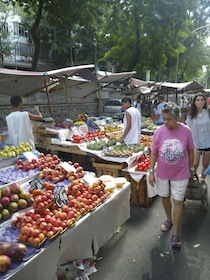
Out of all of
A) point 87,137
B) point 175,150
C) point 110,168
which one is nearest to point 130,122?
point 110,168

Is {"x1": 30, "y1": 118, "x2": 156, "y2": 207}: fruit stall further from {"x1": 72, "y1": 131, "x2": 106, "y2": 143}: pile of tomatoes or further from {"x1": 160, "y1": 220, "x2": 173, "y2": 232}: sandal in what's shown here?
{"x1": 160, "y1": 220, "x2": 173, "y2": 232}: sandal

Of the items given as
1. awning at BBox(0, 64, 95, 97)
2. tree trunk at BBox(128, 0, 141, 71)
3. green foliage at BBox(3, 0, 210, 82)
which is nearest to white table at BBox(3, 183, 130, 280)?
awning at BBox(0, 64, 95, 97)

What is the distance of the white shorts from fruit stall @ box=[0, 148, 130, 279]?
53 cm

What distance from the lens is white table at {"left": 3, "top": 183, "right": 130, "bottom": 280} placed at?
2.14m

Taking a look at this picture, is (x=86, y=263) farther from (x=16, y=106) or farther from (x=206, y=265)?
(x=16, y=106)

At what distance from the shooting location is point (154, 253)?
3193 mm

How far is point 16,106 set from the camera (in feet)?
15.6

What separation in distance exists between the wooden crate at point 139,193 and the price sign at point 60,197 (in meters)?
1.88

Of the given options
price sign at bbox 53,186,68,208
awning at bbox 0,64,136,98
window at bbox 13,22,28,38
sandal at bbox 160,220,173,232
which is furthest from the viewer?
window at bbox 13,22,28,38

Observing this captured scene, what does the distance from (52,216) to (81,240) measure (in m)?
0.42

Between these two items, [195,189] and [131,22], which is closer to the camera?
[195,189]

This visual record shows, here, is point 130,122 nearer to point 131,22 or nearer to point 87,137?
point 87,137

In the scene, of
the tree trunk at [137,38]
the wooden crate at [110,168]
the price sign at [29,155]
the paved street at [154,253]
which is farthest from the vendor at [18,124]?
the tree trunk at [137,38]

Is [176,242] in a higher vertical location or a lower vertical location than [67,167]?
lower
